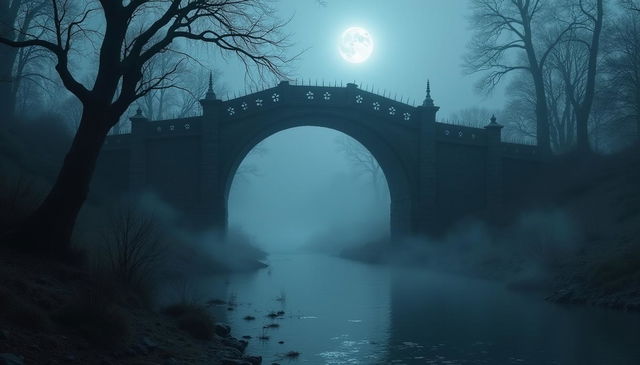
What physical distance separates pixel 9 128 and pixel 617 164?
30.4 meters

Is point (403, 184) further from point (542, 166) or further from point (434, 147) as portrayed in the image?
point (542, 166)

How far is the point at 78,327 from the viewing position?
736cm

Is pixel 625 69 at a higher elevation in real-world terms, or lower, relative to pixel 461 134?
higher

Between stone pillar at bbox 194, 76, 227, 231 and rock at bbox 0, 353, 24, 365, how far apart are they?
85.7ft

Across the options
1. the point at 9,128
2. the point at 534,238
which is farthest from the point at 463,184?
the point at 9,128

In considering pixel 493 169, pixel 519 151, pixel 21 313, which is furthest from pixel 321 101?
pixel 21 313

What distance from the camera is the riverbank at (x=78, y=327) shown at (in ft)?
21.5

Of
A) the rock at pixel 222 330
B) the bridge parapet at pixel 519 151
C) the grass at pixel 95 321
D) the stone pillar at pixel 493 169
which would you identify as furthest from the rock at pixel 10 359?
the bridge parapet at pixel 519 151

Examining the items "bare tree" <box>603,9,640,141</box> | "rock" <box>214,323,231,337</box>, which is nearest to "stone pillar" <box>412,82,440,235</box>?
"bare tree" <box>603,9,640,141</box>

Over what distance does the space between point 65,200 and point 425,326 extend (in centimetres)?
772

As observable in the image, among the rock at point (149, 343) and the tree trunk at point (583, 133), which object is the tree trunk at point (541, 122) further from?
the rock at point (149, 343)

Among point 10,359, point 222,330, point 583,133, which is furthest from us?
point 583,133

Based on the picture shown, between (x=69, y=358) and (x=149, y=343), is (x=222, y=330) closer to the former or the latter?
(x=149, y=343)

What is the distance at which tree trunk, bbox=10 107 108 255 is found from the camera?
987 centimetres
